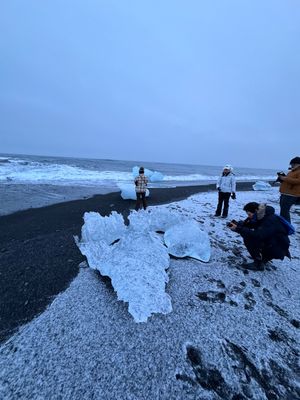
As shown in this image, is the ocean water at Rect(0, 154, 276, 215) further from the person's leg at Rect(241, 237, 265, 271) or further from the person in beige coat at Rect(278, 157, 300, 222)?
the person in beige coat at Rect(278, 157, 300, 222)

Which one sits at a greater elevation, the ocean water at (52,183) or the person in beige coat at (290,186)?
the person in beige coat at (290,186)

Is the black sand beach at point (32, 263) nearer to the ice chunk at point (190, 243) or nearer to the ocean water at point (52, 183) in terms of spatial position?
the ice chunk at point (190, 243)

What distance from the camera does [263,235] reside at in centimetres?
330

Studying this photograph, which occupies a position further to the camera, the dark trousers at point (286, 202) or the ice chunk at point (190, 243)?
the dark trousers at point (286, 202)

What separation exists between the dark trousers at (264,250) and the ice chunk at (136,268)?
4.39 ft

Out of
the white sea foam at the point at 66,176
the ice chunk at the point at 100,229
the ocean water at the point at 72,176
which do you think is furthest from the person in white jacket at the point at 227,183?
the white sea foam at the point at 66,176

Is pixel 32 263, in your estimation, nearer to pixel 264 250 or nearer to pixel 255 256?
pixel 255 256

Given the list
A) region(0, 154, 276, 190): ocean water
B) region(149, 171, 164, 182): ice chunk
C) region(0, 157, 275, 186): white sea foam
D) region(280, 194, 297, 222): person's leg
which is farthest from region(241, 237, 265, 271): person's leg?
region(149, 171, 164, 182): ice chunk

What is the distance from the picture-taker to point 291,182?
4.69 metres

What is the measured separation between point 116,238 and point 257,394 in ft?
9.28

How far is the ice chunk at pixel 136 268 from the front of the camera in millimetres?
2379

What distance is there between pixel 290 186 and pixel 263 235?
2146mm

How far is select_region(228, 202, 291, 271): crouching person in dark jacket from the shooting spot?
10.8 ft

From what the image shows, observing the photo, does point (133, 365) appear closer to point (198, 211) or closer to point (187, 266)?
point (187, 266)
